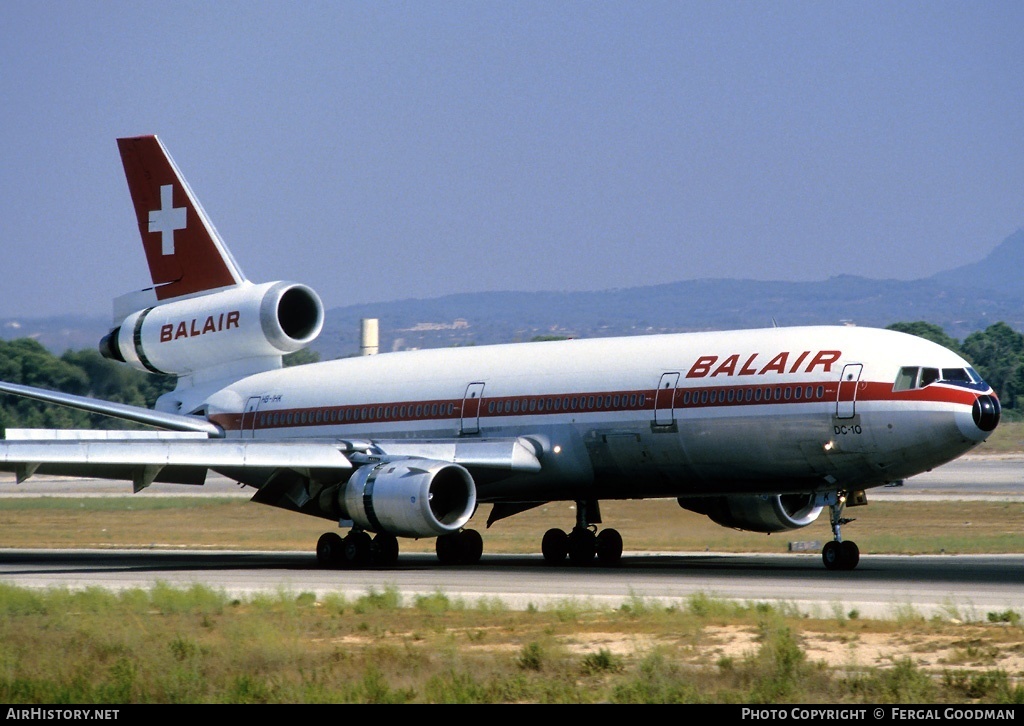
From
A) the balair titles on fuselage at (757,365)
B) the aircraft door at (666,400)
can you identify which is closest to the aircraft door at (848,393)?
the balair titles on fuselage at (757,365)

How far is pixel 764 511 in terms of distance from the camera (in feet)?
102

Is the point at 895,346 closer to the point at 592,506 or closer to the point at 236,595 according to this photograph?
the point at 592,506

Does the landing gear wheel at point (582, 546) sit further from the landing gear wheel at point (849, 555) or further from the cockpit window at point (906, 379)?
A: the cockpit window at point (906, 379)

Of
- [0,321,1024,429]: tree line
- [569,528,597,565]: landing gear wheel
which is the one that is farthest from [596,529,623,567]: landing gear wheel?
[0,321,1024,429]: tree line

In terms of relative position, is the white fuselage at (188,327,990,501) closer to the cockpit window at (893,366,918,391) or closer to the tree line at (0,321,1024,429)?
the cockpit window at (893,366,918,391)

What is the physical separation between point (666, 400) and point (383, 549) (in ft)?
20.5

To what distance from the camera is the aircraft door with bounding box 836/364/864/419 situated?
26.6 m

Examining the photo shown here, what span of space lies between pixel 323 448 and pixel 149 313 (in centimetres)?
998

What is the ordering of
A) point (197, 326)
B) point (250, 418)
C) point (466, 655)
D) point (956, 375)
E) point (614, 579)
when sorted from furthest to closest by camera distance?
point (197, 326) → point (250, 418) → point (956, 375) → point (614, 579) → point (466, 655)

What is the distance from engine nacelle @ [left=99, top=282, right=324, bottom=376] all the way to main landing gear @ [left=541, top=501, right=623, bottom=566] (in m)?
8.31

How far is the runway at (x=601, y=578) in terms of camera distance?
2115cm

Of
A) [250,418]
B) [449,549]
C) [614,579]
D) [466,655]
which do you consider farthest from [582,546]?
[466,655]

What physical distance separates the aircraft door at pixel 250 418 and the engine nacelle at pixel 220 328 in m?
1.19

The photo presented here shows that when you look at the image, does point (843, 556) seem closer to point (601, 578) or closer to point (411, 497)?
point (601, 578)
